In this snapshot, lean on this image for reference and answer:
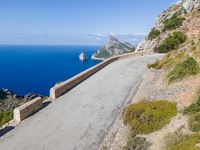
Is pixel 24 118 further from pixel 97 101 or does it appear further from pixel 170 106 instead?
pixel 170 106

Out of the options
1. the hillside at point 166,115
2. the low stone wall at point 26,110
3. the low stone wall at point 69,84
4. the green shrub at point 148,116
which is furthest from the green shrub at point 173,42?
the low stone wall at point 26,110

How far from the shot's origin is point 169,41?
43.6m

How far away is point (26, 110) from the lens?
49.5ft

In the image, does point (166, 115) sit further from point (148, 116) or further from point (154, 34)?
point (154, 34)

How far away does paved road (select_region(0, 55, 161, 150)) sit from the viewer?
11875 mm

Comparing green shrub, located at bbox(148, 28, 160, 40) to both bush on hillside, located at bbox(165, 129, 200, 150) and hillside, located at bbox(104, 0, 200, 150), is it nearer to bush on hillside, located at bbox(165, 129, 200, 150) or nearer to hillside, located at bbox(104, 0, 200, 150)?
hillside, located at bbox(104, 0, 200, 150)

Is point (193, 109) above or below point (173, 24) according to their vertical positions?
below

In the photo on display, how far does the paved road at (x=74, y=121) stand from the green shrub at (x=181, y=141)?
122 inches

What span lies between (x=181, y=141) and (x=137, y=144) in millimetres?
1739

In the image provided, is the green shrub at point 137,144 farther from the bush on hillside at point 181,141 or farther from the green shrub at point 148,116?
the green shrub at point 148,116

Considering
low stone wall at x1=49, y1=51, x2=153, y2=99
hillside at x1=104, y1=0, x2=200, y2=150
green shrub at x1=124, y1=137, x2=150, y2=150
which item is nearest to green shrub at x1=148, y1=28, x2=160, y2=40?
low stone wall at x1=49, y1=51, x2=153, y2=99

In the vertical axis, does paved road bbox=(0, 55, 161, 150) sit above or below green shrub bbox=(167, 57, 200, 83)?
below

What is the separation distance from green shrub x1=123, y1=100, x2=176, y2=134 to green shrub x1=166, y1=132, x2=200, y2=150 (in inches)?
60.1

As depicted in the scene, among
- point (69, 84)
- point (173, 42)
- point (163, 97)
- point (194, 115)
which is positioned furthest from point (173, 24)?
point (194, 115)
